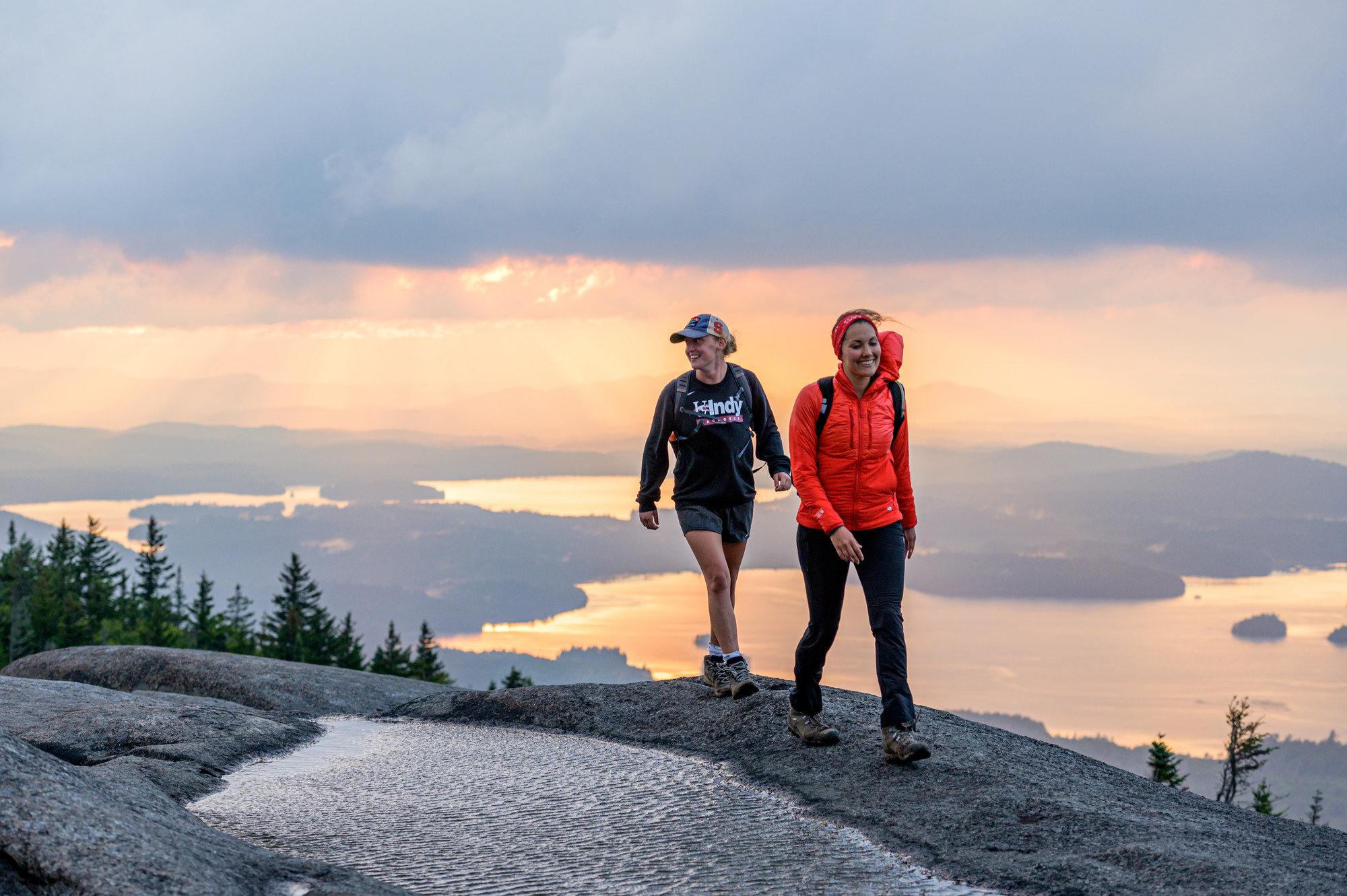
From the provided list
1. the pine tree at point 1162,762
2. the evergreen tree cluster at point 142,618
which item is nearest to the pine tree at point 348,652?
the evergreen tree cluster at point 142,618

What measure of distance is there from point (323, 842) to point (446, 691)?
22.9 ft

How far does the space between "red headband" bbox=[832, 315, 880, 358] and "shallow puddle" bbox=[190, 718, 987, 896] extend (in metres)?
3.05

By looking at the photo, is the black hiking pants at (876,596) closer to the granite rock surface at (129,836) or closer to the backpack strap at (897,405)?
the backpack strap at (897,405)

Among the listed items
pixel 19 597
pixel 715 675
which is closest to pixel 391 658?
pixel 19 597

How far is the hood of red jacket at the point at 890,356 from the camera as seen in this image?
7270mm

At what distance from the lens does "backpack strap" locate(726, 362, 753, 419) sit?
369 inches

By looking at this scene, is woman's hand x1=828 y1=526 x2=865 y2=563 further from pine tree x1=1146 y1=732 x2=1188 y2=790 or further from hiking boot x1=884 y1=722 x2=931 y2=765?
pine tree x1=1146 y1=732 x2=1188 y2=790

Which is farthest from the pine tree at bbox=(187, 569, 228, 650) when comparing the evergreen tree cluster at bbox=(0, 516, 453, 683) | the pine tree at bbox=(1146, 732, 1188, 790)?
the pine tree at bbox=(1146, 732, 1188, 790)

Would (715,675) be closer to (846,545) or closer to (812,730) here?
(812,730)

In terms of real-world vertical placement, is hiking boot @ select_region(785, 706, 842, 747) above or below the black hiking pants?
below

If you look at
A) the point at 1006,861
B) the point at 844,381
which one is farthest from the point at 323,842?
the point at 844,381

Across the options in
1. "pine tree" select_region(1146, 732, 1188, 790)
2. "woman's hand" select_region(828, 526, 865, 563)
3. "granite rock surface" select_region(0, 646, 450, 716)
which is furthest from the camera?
"pine tree" select_region(1146, 732, 1188, 790)

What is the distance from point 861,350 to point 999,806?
2.99 m

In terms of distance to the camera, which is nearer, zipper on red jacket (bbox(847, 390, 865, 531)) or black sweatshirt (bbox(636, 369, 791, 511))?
zipper on red jacket (bbox(847, 390, 865, 531))
